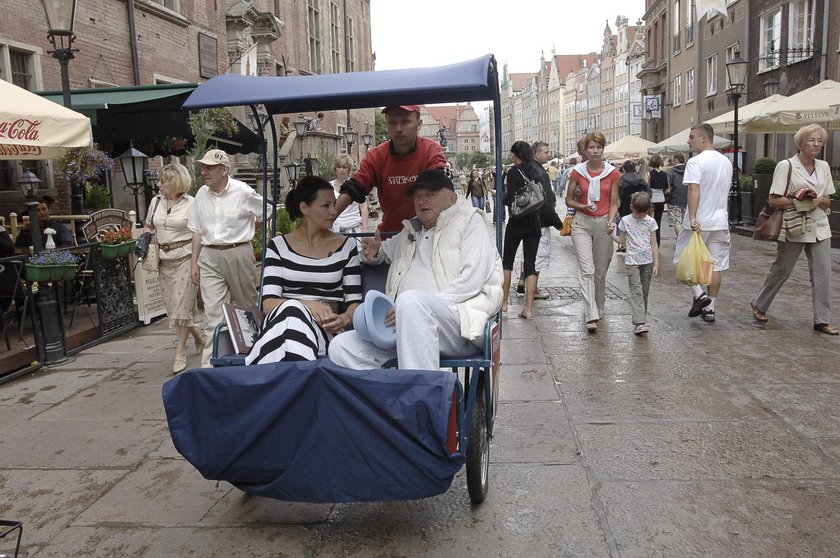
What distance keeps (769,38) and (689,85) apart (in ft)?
33.7

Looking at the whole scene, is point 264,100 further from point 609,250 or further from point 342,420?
point 609,250

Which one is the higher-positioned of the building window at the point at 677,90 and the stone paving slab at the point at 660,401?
the building window at the point at 677,90

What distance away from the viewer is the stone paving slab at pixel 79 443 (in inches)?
182

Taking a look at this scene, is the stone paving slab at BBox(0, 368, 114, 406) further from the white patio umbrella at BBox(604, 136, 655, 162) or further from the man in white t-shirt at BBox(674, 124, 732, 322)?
the white patio umbrella at BBox(604, 136, 655, 162)

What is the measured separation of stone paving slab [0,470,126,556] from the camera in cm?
374

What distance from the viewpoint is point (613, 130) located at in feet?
→ 298

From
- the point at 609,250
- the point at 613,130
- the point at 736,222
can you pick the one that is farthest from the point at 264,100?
the point at 613,130

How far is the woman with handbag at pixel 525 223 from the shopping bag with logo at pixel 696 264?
163cm

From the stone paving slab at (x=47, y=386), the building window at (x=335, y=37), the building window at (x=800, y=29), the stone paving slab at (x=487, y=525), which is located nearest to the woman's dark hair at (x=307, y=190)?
the stone paving slab at (x=487, y=525)

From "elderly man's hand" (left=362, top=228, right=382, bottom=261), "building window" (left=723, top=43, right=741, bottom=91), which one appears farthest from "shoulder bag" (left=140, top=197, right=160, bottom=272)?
"building window" (left=723, top=43, right=741, bottom=91)

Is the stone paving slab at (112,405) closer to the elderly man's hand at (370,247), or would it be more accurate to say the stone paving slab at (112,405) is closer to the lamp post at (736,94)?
the elderly man's hand at (370,247)

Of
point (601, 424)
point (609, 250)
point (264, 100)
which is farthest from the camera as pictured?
point (609, 250)

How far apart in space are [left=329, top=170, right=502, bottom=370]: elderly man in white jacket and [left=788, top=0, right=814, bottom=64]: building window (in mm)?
20937

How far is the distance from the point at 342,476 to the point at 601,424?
234 cm
